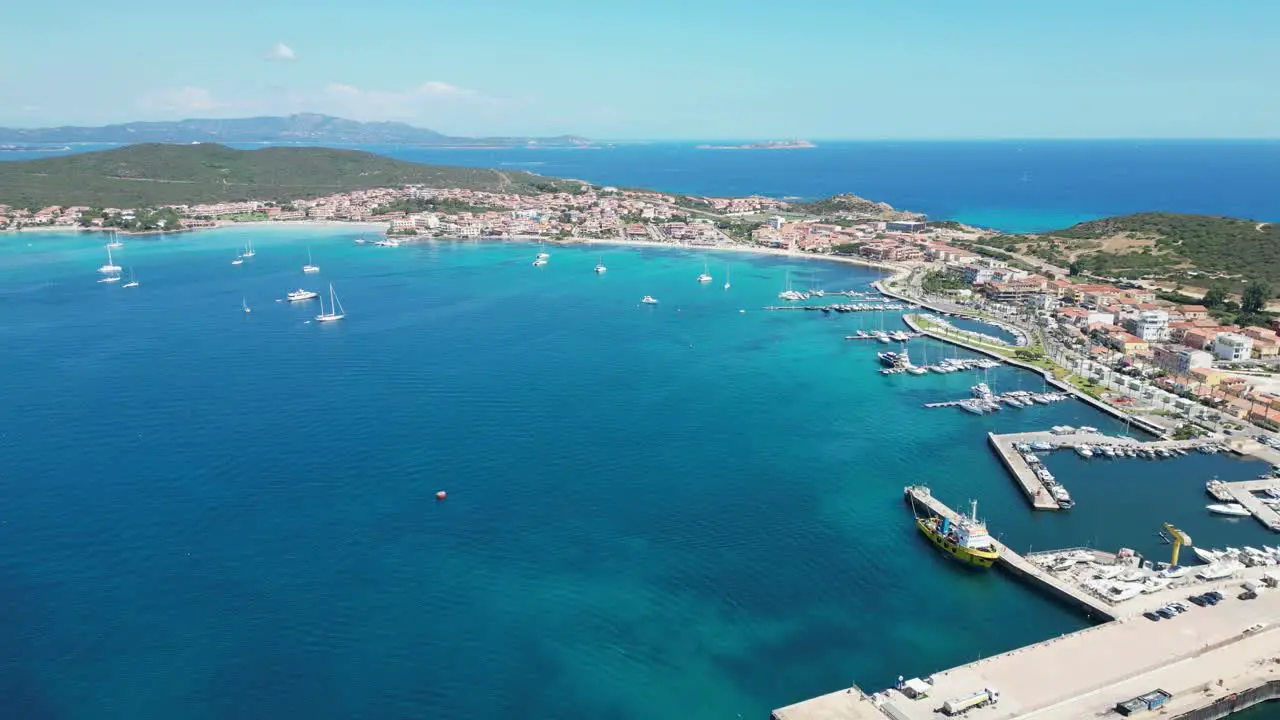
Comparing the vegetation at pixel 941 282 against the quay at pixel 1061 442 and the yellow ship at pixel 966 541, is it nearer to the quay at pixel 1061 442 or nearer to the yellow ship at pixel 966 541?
the quay at pixel 1061 442

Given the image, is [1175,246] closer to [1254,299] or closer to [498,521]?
[1254,299]

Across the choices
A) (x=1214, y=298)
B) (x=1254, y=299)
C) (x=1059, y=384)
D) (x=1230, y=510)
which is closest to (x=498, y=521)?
(x=1230, y=510)

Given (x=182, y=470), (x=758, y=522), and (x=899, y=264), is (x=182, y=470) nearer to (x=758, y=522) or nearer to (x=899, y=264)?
(x=758, y=522)

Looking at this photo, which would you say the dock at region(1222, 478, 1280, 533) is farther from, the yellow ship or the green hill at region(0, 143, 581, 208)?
the green hill at region(0, 143, 581, 208)

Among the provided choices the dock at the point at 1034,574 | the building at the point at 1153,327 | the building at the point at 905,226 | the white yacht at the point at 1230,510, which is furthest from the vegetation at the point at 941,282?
the dock at the point at 1034,574

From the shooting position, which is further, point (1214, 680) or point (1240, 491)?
point (1240, 491)

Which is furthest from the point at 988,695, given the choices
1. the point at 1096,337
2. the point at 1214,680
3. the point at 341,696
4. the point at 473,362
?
the point at 1096,337

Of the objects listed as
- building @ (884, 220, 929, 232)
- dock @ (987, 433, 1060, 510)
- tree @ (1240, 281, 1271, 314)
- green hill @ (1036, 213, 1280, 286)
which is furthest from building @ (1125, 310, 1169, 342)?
building @ (884, 220, 929, 232)
